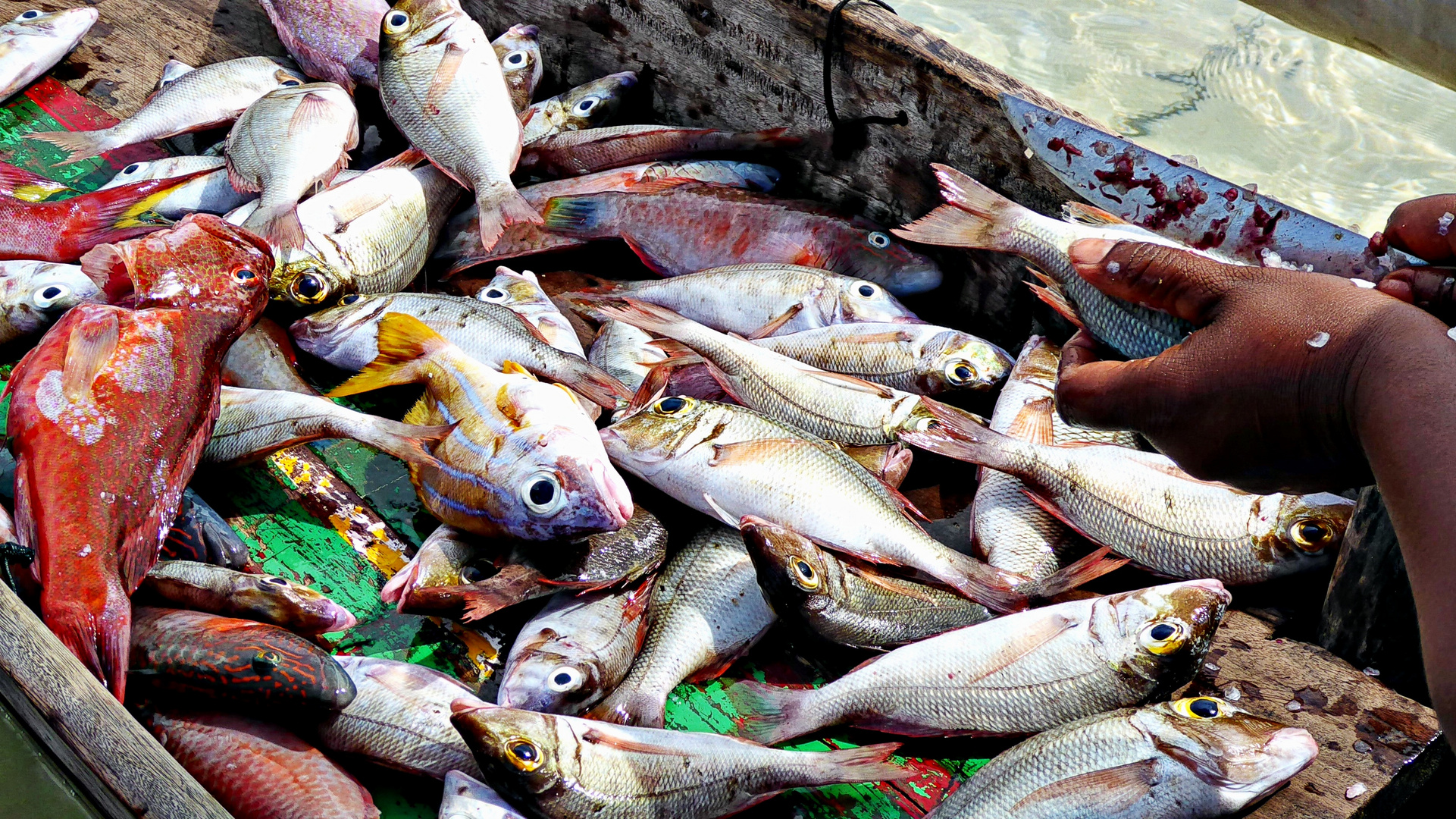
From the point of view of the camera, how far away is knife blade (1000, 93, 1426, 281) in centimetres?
267

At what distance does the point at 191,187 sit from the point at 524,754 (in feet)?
8.30

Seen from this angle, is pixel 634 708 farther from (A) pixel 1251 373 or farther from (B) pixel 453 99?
(B) pixel 453 99

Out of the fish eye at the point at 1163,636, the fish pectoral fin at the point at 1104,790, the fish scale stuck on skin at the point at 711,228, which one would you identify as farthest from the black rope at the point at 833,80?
the fish pectoral fin at the point at 1104,790

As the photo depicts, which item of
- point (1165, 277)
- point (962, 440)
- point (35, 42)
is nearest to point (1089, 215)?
point (962, 440)

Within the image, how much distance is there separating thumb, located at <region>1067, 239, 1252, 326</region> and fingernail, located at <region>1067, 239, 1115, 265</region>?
0.01m

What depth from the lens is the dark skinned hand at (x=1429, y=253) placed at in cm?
154

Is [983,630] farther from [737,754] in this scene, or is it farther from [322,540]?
[322,540]

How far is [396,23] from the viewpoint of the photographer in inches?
140

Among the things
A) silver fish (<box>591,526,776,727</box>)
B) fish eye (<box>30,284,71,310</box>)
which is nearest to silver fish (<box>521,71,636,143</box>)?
fish eye (<box>30,284,71,310</box>)

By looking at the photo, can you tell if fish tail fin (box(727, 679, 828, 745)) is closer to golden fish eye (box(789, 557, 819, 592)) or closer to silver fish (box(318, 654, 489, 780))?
golden fish eye (box(789, 557, 819, 592))

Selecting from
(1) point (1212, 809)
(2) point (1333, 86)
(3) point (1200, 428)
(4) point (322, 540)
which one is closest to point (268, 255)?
(4) point (322, 540)

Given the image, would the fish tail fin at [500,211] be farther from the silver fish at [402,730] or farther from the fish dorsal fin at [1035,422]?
the fish dorsal fin at [1035,422]

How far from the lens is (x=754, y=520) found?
7.79 feet

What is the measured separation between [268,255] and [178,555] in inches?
35.6
